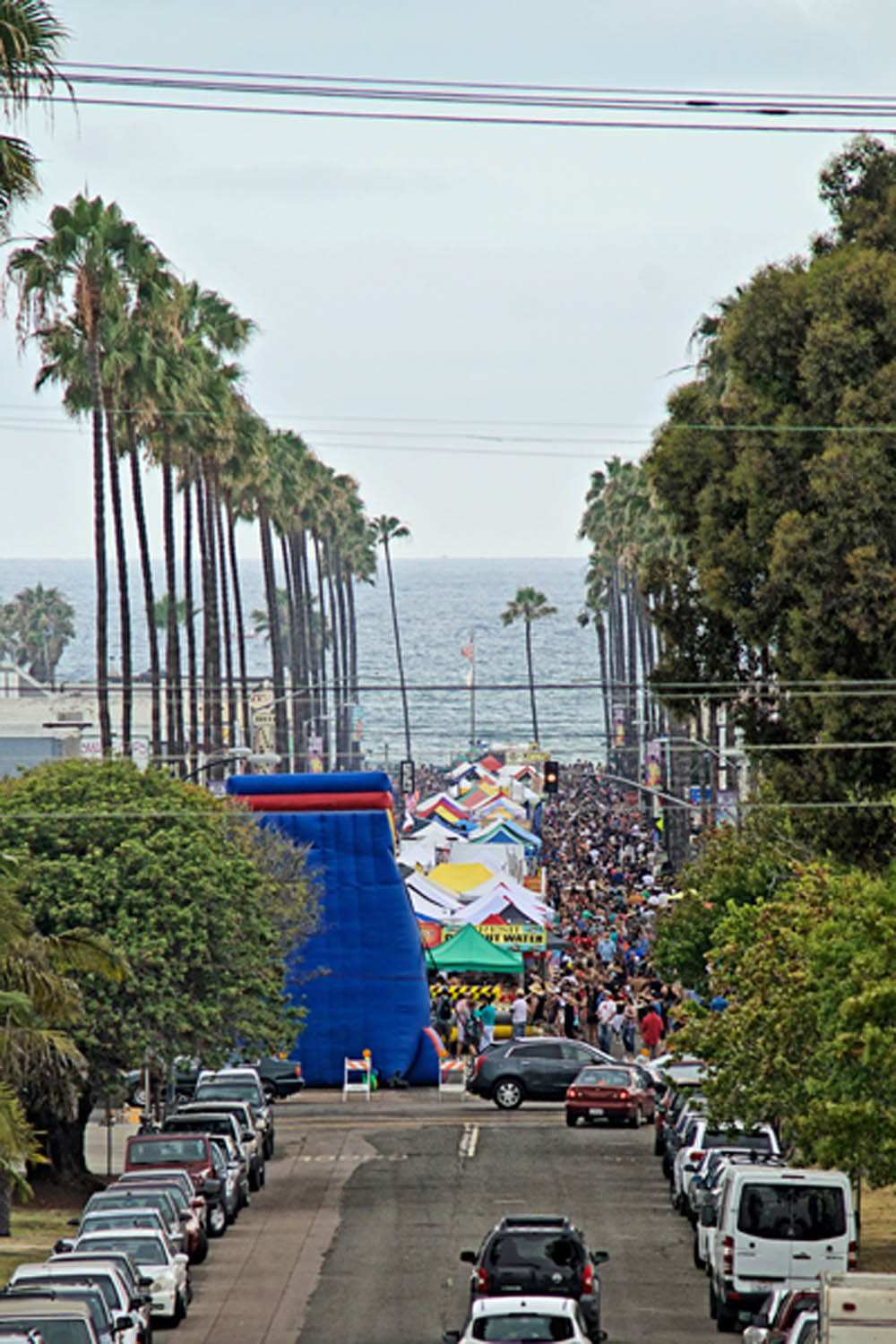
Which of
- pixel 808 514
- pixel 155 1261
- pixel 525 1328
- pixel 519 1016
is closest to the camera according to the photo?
pixel 525 1328

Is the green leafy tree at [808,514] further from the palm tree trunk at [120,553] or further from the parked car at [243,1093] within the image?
the palm tree trunk at [120,553]

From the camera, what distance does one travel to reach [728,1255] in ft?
81.1

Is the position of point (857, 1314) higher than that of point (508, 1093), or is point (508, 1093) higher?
point (857, 1314)

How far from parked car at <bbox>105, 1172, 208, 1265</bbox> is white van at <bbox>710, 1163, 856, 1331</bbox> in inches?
280

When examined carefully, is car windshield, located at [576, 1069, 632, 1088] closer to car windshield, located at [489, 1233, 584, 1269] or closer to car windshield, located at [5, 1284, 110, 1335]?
car windshield, located at [489, 1233, 584, 1269]

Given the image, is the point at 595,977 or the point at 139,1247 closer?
the point at 139,1247

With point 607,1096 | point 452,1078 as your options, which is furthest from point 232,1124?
point 452,1078

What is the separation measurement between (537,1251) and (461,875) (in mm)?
42738

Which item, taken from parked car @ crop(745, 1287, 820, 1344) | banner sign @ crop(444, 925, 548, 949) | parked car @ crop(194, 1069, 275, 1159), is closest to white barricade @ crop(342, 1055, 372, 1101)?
parked car @ crop(194, 1069, 275, 1159)

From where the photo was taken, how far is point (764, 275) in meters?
31.6

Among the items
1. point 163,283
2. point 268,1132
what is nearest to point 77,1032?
point 268,1132

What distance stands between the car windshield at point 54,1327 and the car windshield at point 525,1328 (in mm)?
3259

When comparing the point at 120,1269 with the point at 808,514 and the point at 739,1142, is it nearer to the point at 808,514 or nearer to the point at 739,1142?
the point at 739,1142

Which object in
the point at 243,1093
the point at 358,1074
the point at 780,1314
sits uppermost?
the point at 780,1314
